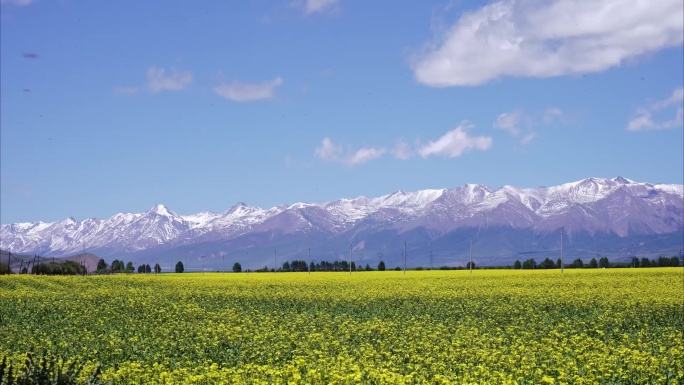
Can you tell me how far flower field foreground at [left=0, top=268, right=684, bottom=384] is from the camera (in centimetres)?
1958

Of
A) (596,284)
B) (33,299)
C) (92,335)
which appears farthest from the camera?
(596,284)

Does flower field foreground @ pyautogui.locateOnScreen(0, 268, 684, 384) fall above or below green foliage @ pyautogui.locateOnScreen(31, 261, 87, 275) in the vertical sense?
below

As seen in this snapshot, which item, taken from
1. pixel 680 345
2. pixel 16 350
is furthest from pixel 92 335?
pixel 680 345

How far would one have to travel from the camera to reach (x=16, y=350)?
25562 mm

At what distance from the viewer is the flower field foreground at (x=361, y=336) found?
1958 centimetres

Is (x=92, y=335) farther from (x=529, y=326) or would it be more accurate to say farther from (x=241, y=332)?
(x=529, y=326)

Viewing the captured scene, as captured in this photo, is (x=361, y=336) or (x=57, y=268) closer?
(x=361, y=336)

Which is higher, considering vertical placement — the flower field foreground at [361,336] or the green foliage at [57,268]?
the green foliage at [57,268]

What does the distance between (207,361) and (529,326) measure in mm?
13412

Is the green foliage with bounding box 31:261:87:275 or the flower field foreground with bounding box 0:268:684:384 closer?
the flower field foreground with bounding box 0:268:684:384

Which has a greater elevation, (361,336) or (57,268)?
(57,268)

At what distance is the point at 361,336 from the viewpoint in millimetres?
27672

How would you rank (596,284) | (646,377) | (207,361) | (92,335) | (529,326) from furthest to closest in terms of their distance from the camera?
(596,284) → (529,326) → (92,335) → (207,361) → (646,377)

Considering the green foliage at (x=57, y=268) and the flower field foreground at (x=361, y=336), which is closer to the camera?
the flower field foreground at (x=361, y=336)
